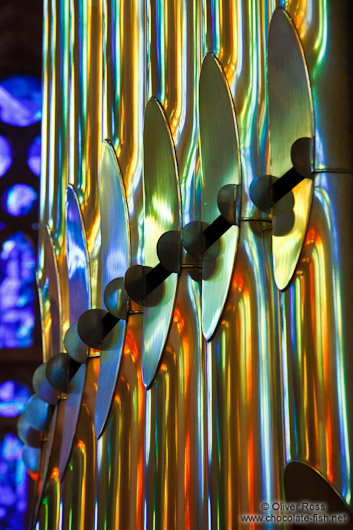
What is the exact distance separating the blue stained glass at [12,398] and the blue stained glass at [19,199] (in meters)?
0.77

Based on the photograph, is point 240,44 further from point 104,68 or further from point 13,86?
point 13,86

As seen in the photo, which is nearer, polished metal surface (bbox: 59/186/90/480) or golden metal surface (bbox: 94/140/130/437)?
golden metal surface (bbox: 94/140/130/437)

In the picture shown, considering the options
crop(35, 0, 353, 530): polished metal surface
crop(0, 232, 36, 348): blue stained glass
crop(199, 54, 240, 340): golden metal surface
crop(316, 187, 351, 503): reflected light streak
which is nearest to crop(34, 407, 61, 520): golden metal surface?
crop(35, 0, 353, 530): polished metal surface

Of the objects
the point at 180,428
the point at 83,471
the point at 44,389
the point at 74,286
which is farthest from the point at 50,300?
the point at 180,428

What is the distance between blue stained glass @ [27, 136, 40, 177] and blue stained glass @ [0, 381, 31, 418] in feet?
3.18

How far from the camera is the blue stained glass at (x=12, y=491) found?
152 inches

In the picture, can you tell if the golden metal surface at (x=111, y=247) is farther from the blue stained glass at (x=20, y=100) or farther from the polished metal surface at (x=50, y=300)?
the blue stained glass at (x=20, y=100)

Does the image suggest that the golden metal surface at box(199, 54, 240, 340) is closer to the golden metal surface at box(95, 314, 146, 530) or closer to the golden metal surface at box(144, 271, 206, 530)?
the golden metal surface at box(144, 271, 206, 530)

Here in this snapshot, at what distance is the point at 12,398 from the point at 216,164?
284 cm

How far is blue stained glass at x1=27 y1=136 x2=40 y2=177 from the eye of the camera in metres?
4.46

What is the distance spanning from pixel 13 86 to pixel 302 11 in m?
3.51

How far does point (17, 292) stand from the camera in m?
4.28

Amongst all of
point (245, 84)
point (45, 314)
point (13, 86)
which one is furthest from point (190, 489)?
point (13, 86)

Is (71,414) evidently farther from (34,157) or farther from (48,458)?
(34,157)
